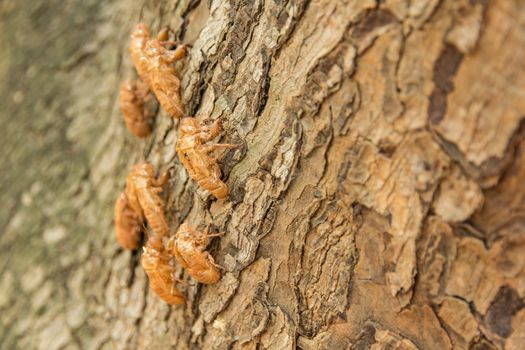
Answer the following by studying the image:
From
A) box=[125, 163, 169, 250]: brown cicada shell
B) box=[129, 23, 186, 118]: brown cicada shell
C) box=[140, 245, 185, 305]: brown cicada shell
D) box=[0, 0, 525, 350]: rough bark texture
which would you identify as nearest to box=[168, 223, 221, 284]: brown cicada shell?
box=[0, 0, 525, 350]: rough bark texture

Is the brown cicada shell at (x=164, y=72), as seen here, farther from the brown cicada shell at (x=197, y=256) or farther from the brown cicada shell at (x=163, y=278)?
the brown cicada shell at (x=163, y=278)

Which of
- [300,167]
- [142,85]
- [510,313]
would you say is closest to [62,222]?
[142,85]

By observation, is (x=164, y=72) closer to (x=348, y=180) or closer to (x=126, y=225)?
(x=126, y=225)

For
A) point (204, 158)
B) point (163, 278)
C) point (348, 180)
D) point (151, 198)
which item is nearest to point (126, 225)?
point (151, 198)

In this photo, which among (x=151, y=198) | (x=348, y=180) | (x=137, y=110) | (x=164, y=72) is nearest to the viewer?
(x=348, y=180)

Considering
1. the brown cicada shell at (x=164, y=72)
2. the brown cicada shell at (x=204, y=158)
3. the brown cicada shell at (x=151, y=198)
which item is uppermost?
the brown cicada shell at (x=164, y=72)

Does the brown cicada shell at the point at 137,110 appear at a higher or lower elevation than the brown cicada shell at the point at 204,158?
lower

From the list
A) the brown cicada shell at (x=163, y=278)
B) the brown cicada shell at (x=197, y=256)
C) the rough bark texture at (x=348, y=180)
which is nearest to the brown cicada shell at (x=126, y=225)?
the rough bark texture at (x=348, y=180)
